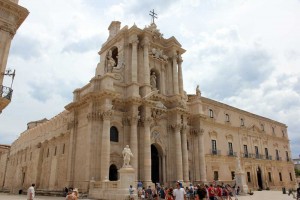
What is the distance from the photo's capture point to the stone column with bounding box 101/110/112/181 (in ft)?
71.9

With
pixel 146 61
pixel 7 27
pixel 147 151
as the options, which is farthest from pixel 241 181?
pixel 7 27

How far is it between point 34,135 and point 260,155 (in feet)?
108

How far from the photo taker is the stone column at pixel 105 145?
71.9ft

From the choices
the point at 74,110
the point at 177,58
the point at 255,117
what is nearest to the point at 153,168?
the point at 74,110

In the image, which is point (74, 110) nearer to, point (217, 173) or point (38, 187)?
point (38, 187)

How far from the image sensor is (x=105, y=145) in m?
22.4

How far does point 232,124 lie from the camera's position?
40094mm

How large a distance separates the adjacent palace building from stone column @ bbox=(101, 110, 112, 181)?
3.0 inches

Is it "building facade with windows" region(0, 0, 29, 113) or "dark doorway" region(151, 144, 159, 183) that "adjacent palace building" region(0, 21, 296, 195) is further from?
"building facade with windows" region(0, 0, 29, 113)

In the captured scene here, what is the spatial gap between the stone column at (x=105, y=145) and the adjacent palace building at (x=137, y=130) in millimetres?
75

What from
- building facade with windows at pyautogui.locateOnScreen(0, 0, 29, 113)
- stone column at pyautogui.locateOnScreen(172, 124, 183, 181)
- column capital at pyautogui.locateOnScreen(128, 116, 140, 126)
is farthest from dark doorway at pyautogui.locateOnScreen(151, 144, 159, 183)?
building facade with windows at pyautogui.locateOnScreen(0, 0, 29, 113)

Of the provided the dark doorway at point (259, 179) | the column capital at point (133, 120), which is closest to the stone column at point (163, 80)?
the column capital at point (133, 120)

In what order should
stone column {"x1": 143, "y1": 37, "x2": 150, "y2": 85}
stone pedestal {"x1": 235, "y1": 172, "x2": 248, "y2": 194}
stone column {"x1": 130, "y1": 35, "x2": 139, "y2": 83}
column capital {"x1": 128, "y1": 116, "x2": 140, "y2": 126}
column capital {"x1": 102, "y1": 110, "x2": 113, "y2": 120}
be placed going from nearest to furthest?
column capital {"x1": 102, "y1": 110, "x2": 113, "y2": 120} < column capital {"x1": 128, "y1": 116, "x2": 140, "y2": 126} < stone column {"x1": 130, "y1": 35, "x2": 139, "y2": 83} < stone column {"x1": 143, "y1": 37, "x2": 150, "y2": 85} < stone pedestal {"x1": 235, "y1": 172, "x2": 248, "y2": 194}

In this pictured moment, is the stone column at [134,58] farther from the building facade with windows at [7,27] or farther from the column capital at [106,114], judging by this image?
the building facade with windows at [7,27]
